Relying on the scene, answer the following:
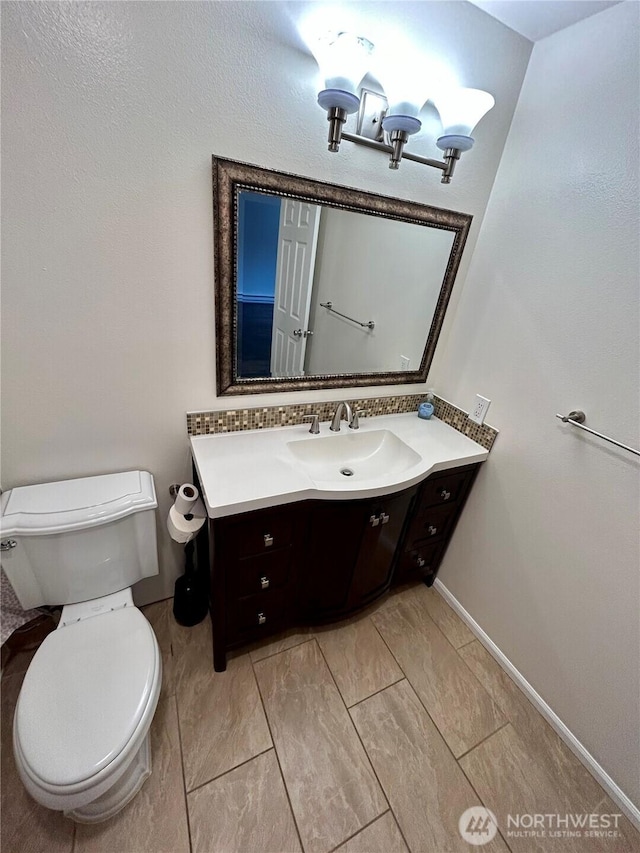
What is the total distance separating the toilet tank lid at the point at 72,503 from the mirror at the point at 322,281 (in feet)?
1.52

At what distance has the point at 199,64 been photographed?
35.6 inches

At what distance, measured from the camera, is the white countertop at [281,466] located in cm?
106

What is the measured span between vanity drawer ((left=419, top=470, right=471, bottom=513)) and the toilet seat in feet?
3.58

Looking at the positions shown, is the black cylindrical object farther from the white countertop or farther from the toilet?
the white countertop

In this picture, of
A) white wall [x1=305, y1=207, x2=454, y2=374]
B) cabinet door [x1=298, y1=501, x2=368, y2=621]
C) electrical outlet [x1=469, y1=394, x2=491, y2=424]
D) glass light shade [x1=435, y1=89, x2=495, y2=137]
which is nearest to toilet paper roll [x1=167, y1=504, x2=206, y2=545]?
cabinet door [x1=298, y1=501, x2=368, y2=621]

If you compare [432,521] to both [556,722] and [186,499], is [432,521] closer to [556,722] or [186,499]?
[556,722]

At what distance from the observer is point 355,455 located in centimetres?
151

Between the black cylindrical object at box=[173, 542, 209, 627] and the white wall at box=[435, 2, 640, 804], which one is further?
the black cylindrical object at box=[173, 542, 209, 627]

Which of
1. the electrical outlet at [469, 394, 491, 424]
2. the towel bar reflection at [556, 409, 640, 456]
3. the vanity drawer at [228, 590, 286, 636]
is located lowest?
the vanity drawer at [228, 590, 286, 636]

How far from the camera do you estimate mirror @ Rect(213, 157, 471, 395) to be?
1.11 m

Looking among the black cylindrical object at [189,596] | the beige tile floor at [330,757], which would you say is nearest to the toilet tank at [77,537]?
the black cylindrical object at [189,596]

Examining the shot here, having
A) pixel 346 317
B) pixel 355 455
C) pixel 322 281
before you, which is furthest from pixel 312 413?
pixel 322 281

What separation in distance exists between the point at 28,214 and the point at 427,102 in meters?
1.25

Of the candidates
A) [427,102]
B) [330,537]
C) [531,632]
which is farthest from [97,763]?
[427,102]
